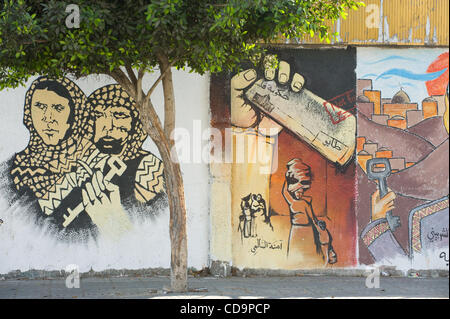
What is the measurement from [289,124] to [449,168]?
302cm

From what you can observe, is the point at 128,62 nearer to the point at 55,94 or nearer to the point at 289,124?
the point at 55,94

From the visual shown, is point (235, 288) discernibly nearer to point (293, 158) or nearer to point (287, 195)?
point (287, 195)

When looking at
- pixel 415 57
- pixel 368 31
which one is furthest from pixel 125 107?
pixel 415 57

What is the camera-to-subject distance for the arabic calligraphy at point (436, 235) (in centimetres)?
1042

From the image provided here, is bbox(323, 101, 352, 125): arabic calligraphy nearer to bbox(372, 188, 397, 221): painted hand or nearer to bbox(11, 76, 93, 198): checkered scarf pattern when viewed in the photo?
bbox(372, 188, 397, 221): painted hand

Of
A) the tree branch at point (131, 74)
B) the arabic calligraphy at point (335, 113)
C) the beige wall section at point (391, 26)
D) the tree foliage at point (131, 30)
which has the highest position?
the beige wall section at point (391, 26)

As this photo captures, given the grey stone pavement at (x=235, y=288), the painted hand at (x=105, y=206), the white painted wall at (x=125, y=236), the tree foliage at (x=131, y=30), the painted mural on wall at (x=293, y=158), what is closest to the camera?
the tree foliage at (x=131, y=30)

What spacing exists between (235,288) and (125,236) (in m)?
2.32

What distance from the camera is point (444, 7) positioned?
10.5 metres

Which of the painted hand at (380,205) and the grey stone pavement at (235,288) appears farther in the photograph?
the painted hand at (380,205)

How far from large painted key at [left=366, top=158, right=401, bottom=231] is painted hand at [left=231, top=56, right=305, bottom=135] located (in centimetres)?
176

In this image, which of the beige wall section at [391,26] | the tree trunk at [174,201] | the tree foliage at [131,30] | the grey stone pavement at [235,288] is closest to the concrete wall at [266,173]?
the beige wall section at [391,26]

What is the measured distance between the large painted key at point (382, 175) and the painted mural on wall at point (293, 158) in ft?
1.14

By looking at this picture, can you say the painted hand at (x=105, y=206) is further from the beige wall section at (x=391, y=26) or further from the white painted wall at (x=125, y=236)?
the beige wall section at (x=391, y=26)
